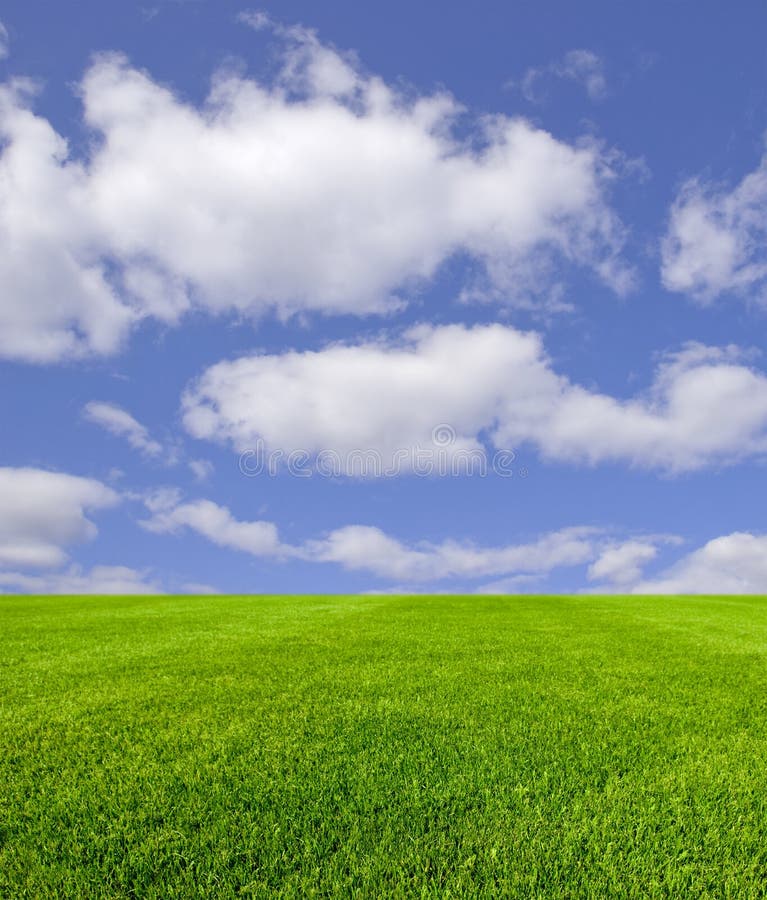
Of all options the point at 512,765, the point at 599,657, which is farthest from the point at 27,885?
the point at 599,657

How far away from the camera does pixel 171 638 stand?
1310cm

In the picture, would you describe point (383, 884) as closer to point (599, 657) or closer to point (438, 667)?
point (438, 667)

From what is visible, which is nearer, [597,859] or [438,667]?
[597,859]

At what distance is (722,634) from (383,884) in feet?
45.4

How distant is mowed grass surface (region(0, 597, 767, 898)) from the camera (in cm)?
402

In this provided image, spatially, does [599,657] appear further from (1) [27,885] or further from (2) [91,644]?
(2) [91,644]

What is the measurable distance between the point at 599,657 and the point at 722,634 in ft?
20.2

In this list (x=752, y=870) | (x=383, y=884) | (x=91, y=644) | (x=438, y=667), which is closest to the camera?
(x=383, y=884)

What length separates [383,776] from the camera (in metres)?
5.24

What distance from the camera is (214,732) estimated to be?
636 centimetres

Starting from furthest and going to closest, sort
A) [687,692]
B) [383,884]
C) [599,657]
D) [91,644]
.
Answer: [91,644]
[599,657]
[687,692]
[383,884]

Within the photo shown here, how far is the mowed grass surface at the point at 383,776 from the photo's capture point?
4.02 m

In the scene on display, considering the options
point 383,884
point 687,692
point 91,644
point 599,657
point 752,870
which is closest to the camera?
point 383,884

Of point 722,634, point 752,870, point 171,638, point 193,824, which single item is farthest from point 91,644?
point 722,634
